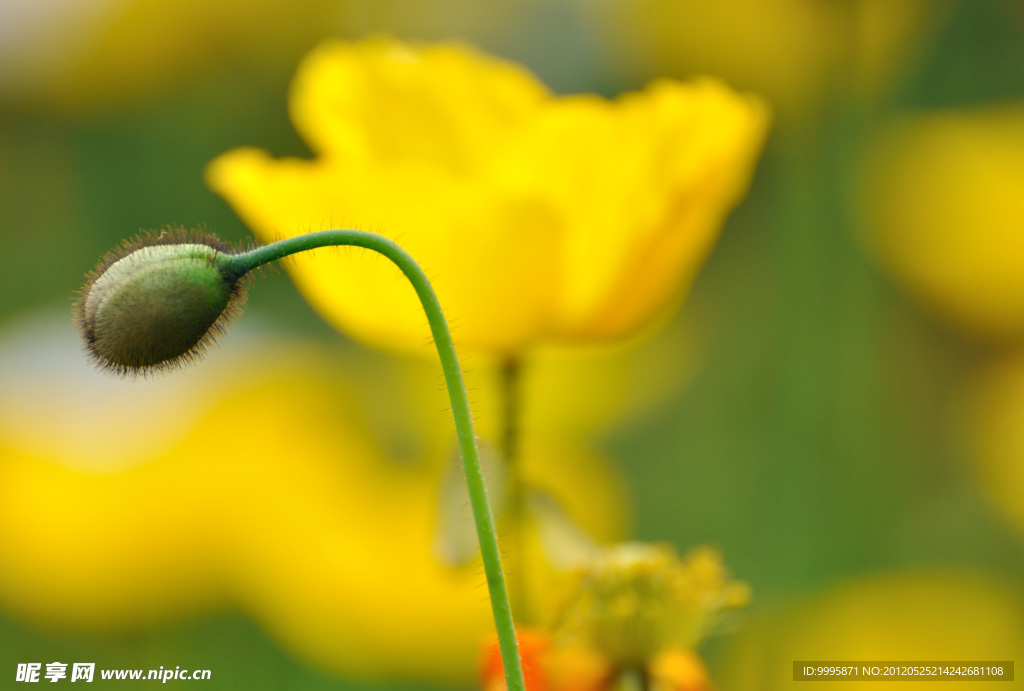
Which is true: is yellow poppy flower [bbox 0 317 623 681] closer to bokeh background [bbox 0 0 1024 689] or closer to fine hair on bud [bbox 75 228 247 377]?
bokeh background [bbox 0 0 1024 689]

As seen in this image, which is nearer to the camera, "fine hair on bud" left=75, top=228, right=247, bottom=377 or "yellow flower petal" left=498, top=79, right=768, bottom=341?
"fine hair on bud" left=75, top=228, right=247, bottom=377

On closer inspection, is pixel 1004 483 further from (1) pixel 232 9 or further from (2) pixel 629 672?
(1) pixel 232 9

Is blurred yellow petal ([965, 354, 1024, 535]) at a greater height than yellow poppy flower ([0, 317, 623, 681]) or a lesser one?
greater

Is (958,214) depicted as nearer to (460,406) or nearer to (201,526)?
(201,526)

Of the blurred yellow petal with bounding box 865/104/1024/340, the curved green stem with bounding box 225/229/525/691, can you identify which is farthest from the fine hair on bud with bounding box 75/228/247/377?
the blurred yellow petal with bounding box 865/104/1024/340

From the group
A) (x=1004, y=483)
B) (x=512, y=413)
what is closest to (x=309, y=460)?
(x=512, y=413)

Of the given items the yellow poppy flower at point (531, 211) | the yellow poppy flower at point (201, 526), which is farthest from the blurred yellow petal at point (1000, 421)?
the yellow poppy flower at point (531, 211)

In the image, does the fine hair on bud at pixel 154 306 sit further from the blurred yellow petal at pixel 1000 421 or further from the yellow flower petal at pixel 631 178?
the blurred yellow petal at pixel 1000 421
